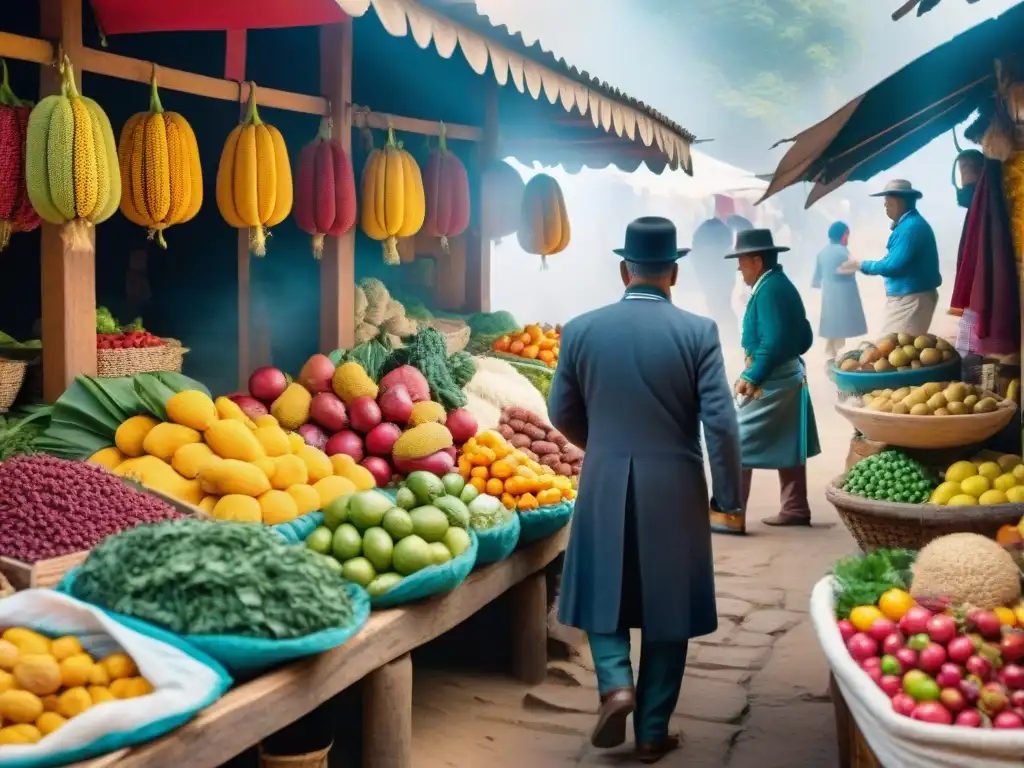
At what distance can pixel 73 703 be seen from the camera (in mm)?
2789

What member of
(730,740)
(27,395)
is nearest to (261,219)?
(27,395)

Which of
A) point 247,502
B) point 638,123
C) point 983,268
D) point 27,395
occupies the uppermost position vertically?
point 638,123

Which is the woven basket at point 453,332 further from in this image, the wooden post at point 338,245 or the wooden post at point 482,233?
the wooden post at point 338,245

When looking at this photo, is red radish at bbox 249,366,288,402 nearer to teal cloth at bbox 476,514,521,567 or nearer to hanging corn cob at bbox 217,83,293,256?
hanging corn cob at bbox 217,83,293,256

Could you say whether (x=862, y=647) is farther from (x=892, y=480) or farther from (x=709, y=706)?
(x=892, y=480)

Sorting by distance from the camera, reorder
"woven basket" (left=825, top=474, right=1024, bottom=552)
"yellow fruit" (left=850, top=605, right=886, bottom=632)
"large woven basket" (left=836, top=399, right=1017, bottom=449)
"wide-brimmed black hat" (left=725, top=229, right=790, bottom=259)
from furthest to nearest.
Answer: "wide-brimmed black hat" (left=725, top=229, right=790, bottom=259), "large woven basket" (left=836, top=399, right=1017, bottom=449), "woven basket" (left=825, top=474, right=1024, bottom=552), "yellow fruit" (left=850, top=605, right=886, bottom=632)

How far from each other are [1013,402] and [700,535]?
86.8 inches

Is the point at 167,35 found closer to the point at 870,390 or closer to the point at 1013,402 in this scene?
the point at 870,390

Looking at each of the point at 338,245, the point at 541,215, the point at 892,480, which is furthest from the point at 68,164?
the point at 541,215

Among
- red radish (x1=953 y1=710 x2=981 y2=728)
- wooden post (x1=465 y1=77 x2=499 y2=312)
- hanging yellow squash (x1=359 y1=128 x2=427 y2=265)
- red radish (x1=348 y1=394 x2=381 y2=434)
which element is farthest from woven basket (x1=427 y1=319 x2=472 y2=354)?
red radish (x1=953 y1=710 x2=981 y2=728)

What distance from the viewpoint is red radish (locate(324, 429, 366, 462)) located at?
5320 millimetres

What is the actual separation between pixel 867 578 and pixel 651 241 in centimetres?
144

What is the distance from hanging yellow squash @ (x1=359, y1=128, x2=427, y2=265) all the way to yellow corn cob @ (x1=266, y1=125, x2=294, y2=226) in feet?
2.76

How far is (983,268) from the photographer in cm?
566
